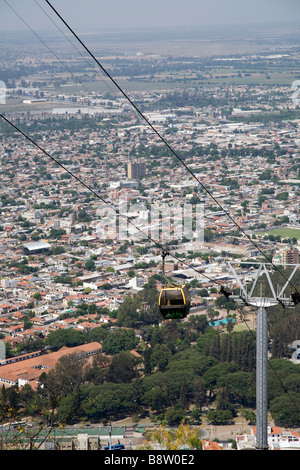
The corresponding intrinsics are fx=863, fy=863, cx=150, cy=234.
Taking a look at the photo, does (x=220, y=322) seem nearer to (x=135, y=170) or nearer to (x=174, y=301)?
(x=174, y=301)

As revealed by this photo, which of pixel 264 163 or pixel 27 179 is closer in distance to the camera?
pixel 27 179

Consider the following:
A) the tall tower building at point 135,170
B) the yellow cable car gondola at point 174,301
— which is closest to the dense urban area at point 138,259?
the tall tower building at point 135,170

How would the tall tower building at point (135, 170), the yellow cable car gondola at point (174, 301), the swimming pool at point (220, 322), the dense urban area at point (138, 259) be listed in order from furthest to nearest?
the tall tower building at point (135, 170) → the swimming pool at point (220, 322) → the dense urban area at point (138, 259) → the yellow cable car gondola at point (174, 301)

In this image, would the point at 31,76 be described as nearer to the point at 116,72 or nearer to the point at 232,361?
the point at 116,72

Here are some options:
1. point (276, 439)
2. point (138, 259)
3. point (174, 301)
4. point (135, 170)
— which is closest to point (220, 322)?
point (276, 439)

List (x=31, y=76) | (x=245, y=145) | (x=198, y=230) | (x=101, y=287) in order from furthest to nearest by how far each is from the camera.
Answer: (x=31, y=76) < (x=245, y=145) < (x=198, y=230) < (x=101, y=287)

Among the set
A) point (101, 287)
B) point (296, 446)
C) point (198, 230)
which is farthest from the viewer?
point (198, 230)

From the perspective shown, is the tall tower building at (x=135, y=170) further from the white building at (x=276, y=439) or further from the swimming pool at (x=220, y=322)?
the white building at (x=276, y=439)

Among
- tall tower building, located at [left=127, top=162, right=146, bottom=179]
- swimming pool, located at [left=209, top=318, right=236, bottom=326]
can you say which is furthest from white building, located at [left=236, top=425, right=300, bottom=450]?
tall tower building, located at [left=127, top=162, right=146, bottom=179]
